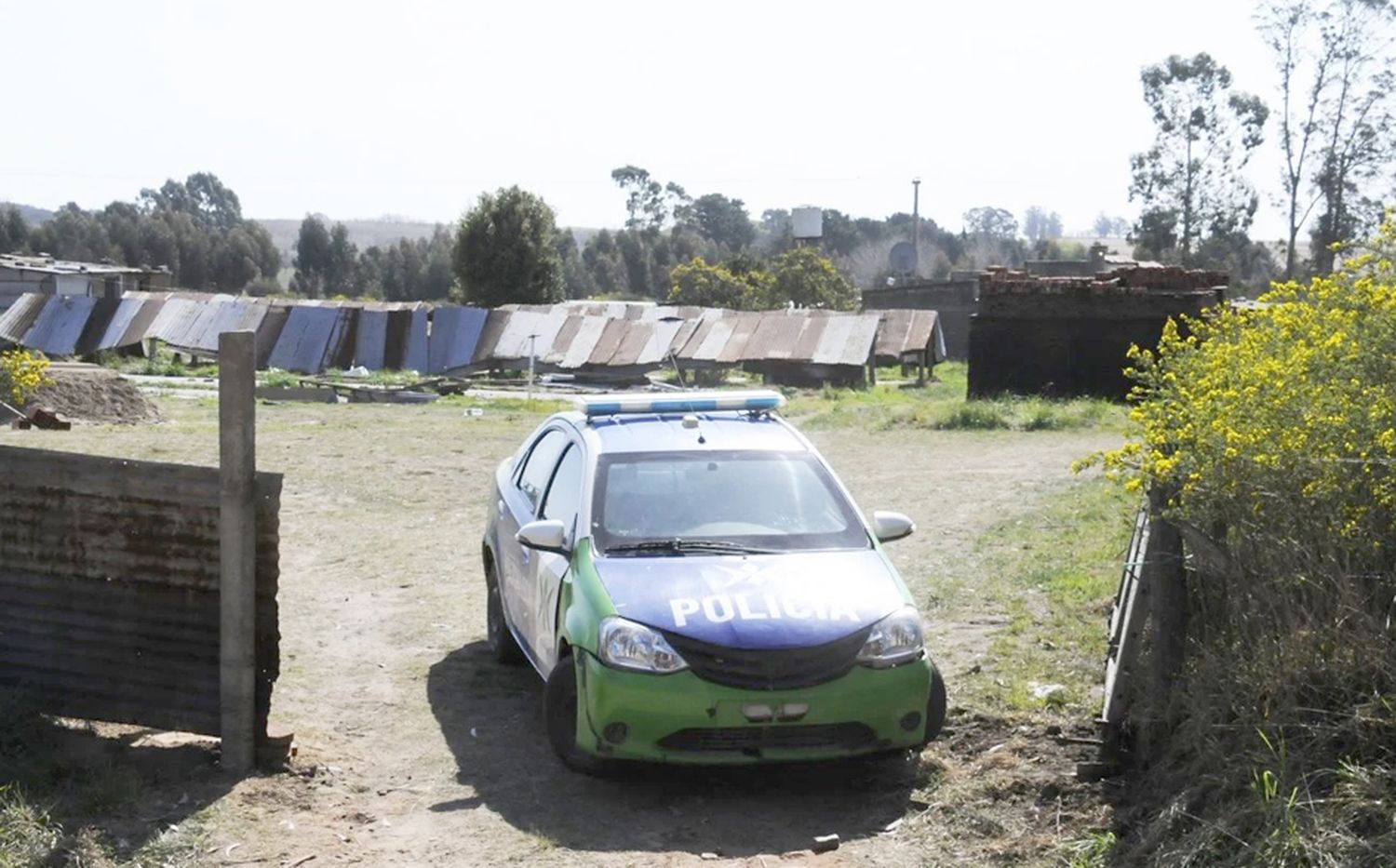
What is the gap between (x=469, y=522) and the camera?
13.8m

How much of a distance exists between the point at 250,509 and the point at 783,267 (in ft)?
189

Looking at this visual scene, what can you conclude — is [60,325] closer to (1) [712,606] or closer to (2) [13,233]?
(1) [712,606]

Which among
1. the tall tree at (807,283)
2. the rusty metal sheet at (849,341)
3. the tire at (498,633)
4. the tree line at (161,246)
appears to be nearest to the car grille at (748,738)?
the tire at (498,633)

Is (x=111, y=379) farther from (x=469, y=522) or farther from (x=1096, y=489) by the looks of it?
(x=1096, y=489)

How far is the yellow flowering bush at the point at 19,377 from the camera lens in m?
19.7

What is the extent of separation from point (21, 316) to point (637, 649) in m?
44.0

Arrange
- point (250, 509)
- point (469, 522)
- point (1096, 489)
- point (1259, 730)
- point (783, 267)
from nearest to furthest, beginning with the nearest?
point (1259, 730), point (250, 509), point (469, 522), point (1096, 489), point (783, 267)

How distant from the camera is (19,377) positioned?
64.5 ft

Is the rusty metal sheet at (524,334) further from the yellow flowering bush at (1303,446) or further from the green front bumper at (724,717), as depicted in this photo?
the yellow flowering bush at (1303,446)

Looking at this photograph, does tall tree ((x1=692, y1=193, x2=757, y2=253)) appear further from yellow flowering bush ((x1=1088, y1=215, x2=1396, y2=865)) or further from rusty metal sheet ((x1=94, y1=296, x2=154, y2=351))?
yellow flowering bush ((x1=1088, y1=215, x2=1396, y2=865))

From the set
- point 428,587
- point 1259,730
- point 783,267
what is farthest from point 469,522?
point 783,267

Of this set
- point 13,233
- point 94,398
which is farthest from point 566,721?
point 13,233

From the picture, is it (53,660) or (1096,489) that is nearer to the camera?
(53,660)

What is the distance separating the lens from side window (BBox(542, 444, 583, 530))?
744 cm
